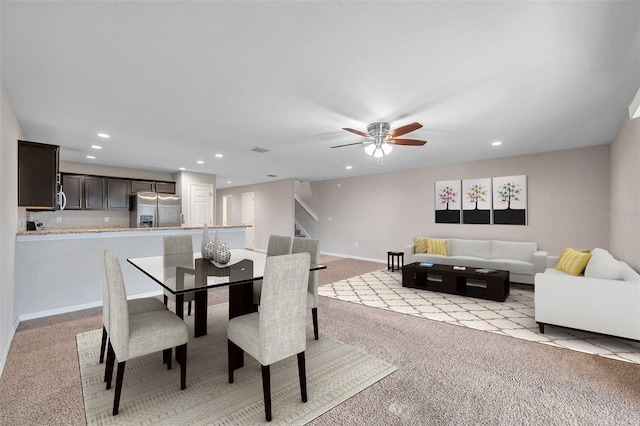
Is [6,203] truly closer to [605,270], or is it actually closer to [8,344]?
[8,344]

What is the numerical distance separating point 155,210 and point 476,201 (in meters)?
6.95

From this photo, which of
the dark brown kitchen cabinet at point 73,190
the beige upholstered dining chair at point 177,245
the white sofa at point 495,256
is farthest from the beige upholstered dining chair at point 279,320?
the dark brown kitchen cabinet at point 73,190

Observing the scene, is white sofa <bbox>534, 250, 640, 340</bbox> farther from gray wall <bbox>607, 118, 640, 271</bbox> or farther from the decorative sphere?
the decorative sphere

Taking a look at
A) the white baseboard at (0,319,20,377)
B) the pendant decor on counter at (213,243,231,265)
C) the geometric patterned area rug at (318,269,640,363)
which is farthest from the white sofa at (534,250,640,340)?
the white baseboard at (0,319,20,377)

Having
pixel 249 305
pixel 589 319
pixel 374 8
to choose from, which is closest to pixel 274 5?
pixel 374 8

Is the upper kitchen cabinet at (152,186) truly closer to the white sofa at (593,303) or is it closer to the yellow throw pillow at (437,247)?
the yellow throw pillow at (437,247)

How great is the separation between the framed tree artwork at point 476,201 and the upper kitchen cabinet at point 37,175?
6.75 m

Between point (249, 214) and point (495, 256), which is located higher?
point (249, 214)

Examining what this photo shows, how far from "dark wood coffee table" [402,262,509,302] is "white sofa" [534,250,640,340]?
1172 millimetres

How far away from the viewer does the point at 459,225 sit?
20.1ft

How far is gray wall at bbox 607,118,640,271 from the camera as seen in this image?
3023mm

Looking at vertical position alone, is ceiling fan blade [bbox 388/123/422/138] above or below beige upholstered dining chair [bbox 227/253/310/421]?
above

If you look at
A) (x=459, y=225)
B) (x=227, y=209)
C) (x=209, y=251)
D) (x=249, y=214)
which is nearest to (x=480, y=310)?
(x=459, y=225)

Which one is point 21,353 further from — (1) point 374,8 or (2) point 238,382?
(1) point 374,8
